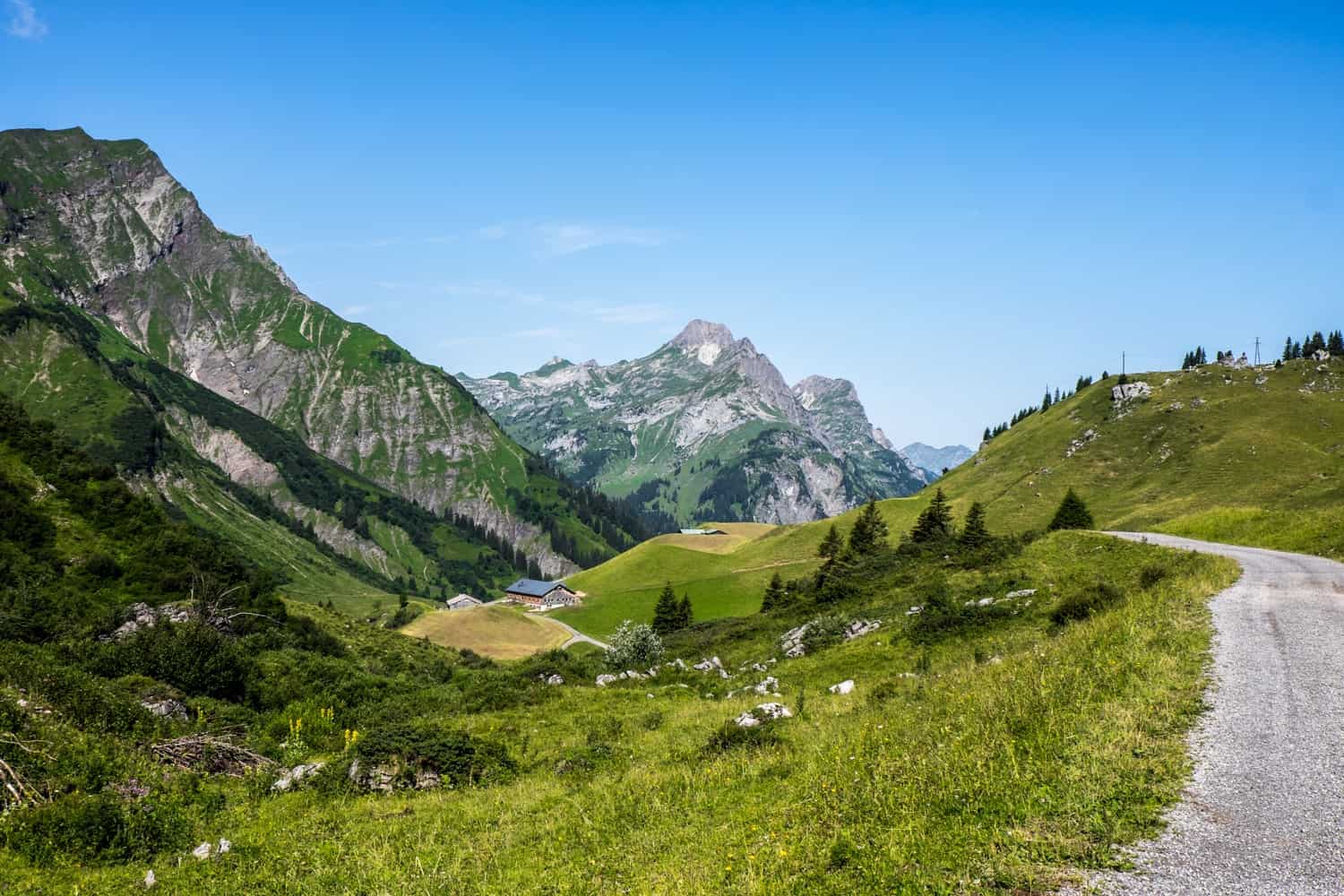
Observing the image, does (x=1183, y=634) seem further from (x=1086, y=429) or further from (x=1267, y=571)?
(x=1086, y=429)

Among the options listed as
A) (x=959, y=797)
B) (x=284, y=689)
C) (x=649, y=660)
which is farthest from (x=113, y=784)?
(x=649, y=660)

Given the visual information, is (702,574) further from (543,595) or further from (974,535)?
(974,535)

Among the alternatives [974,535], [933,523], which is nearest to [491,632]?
[933,523]

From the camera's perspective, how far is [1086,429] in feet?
582

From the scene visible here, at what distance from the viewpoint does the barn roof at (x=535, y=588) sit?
597ft

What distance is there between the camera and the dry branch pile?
20744mm

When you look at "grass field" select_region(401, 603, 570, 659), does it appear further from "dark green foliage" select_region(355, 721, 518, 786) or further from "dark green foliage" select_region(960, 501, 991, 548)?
"dark green foliage" select_region(355, 721, 518, 786)

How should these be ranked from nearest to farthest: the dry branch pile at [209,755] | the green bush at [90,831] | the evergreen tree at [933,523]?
the green bush at [90,831]
the dry branch pile at [209,755]
the evergreen tree at [933,523]

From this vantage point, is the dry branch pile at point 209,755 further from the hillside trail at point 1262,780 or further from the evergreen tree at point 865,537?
the evergreen tree at point 865,537

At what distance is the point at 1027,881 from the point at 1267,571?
31.7m

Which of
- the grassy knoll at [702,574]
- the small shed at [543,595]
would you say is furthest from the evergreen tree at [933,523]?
the small shed at [543,595]

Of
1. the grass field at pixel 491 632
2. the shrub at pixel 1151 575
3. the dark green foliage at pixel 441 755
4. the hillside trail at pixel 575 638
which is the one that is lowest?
the hillside trail at pixel 575 638

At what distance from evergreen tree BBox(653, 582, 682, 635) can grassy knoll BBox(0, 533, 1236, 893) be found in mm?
67965

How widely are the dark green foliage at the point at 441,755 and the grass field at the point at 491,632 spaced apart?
101m
